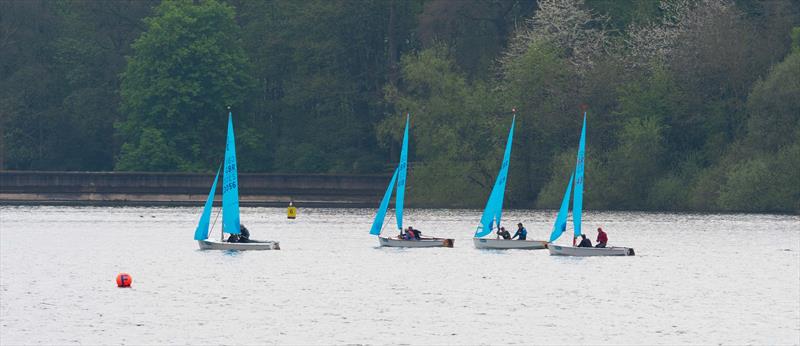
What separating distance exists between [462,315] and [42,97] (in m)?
Result: 110

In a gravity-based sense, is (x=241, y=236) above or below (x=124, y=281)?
above

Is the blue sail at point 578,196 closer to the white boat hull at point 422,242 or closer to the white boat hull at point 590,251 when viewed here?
the white boat hull at point 590,251

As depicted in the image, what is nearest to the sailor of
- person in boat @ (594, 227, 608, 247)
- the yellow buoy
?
person in boat @ (594, 227, 608, 247)

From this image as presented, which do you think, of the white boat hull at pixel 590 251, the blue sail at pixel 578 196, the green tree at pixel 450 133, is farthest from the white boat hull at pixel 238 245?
the green tree at pixel 450 133

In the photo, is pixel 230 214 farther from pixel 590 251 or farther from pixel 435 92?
pixel 435 92

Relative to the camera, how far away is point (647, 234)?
372 feet

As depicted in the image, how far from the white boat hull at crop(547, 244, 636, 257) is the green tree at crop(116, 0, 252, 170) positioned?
73.8 metres

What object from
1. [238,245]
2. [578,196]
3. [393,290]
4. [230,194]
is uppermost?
[578,196]

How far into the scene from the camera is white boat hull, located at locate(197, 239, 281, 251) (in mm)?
94375

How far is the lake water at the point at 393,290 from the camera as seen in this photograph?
63.0 m

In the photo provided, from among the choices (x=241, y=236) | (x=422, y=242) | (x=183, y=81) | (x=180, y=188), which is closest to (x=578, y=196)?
(x=422, y=242)

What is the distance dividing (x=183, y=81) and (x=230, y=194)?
6798 cm

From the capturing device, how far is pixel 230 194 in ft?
310

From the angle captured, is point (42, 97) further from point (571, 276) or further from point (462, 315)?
point (462, 315)
